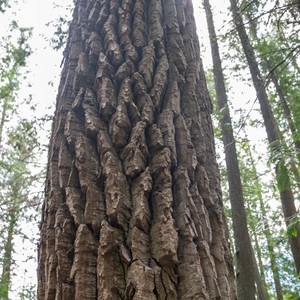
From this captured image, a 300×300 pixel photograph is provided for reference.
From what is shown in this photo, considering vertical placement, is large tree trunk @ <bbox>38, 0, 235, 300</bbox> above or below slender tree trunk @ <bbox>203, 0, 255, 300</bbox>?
below

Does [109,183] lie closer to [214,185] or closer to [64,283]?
[64,283]

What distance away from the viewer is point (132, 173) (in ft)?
5.05

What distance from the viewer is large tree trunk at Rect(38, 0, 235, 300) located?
4.35 feet

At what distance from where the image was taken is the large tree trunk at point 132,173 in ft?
4.35

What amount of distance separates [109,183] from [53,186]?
31cm

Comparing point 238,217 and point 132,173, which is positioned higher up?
point 238,217

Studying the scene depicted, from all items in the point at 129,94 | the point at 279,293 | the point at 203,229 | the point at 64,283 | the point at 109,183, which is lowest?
the point at 64,283

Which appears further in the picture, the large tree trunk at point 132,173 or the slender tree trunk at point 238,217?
the slender tree trunk at point 238,217

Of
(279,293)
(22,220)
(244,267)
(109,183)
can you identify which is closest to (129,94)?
(109,183)

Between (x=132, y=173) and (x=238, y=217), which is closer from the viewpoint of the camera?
(x=132, y=173)

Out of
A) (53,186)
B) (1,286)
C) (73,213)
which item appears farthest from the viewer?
(1,286)

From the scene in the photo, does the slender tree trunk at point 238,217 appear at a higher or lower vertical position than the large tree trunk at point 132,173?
higher

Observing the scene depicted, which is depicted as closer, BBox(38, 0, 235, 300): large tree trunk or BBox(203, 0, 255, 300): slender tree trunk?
BBox(38, 0, 235, 300): large tree trunk

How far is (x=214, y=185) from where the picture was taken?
1748 mm
